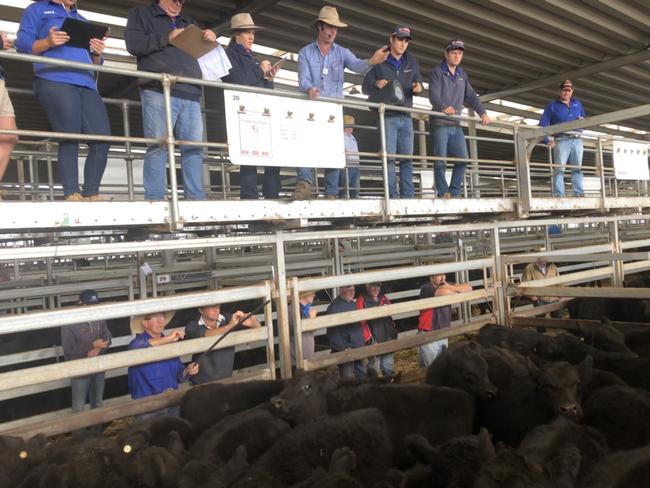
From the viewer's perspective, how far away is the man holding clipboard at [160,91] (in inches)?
179

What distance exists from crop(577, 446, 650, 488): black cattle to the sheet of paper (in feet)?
13.3

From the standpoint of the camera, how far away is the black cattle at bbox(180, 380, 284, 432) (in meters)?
4.22

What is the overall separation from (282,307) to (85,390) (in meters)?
2.56

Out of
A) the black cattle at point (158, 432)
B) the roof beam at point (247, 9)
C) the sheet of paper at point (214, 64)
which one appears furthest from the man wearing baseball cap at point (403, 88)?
the black cattle at point (158, 432)

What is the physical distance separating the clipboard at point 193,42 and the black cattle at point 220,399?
2.78 metres

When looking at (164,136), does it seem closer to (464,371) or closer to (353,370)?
(353,370)

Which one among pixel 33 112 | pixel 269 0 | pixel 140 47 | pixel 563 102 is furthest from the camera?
pixel 33 112

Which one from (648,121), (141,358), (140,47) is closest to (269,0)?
(140,47)

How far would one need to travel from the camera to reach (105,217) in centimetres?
391

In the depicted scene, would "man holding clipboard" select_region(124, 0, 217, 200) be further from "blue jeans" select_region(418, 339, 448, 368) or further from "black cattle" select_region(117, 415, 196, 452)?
"blue jeans" select_region(418, 339, 448, 368)

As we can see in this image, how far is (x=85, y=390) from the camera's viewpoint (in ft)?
18.9

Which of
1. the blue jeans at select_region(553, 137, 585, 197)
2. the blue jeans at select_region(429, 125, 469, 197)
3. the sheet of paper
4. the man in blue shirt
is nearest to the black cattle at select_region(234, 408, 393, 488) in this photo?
the sheet of paper

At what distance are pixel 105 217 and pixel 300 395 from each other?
1.91 m

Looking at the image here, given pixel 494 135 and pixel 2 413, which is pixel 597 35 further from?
pixel 2 413
